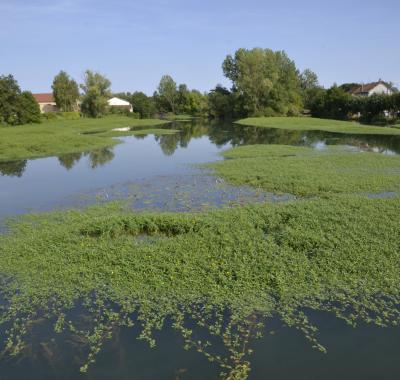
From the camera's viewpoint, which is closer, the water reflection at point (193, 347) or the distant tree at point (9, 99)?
the water reflection at point (193, 347)

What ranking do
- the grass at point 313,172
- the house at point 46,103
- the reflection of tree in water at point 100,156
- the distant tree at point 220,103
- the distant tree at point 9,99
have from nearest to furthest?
the grass at point 313,172, the reflection of tree in water at point 100,156, the distant tree at point 9,99, the distant tree at point 220,103, the house at point 46,103

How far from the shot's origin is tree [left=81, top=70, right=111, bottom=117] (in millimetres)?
82500

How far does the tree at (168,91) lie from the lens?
397 ft

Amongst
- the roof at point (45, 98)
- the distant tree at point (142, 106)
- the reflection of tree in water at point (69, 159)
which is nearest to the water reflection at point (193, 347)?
the reflection of tree in water at point (69, 159)

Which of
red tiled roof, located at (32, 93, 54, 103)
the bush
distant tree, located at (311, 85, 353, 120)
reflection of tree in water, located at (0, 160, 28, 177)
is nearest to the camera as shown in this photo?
reflection of tree in water, located at (0, 160, 28, 177)

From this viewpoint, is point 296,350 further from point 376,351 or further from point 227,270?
point 227,270

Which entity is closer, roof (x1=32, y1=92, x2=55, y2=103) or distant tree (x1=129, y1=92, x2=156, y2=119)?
distant tree (x1=129, y1=92, x2=156, y2=119)

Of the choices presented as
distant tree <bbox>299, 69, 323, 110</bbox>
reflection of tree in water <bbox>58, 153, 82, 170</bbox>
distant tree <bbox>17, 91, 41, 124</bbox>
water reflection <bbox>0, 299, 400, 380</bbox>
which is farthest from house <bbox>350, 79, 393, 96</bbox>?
water reflection <bbox>0, 299, 400, 380</bbox>

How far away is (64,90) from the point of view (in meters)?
88.4

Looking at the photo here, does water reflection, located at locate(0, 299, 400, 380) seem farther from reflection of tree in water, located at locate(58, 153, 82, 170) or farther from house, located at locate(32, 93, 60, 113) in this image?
house, located at locate(32, 93, 60, 113)

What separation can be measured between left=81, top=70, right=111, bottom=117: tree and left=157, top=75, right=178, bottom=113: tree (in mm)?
38676

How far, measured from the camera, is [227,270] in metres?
9.13

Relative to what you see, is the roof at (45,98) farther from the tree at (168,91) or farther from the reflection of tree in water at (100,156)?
the reflection of tree in water at (100,156)

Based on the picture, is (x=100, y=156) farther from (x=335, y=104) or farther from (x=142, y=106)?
(x=142, y=106)
